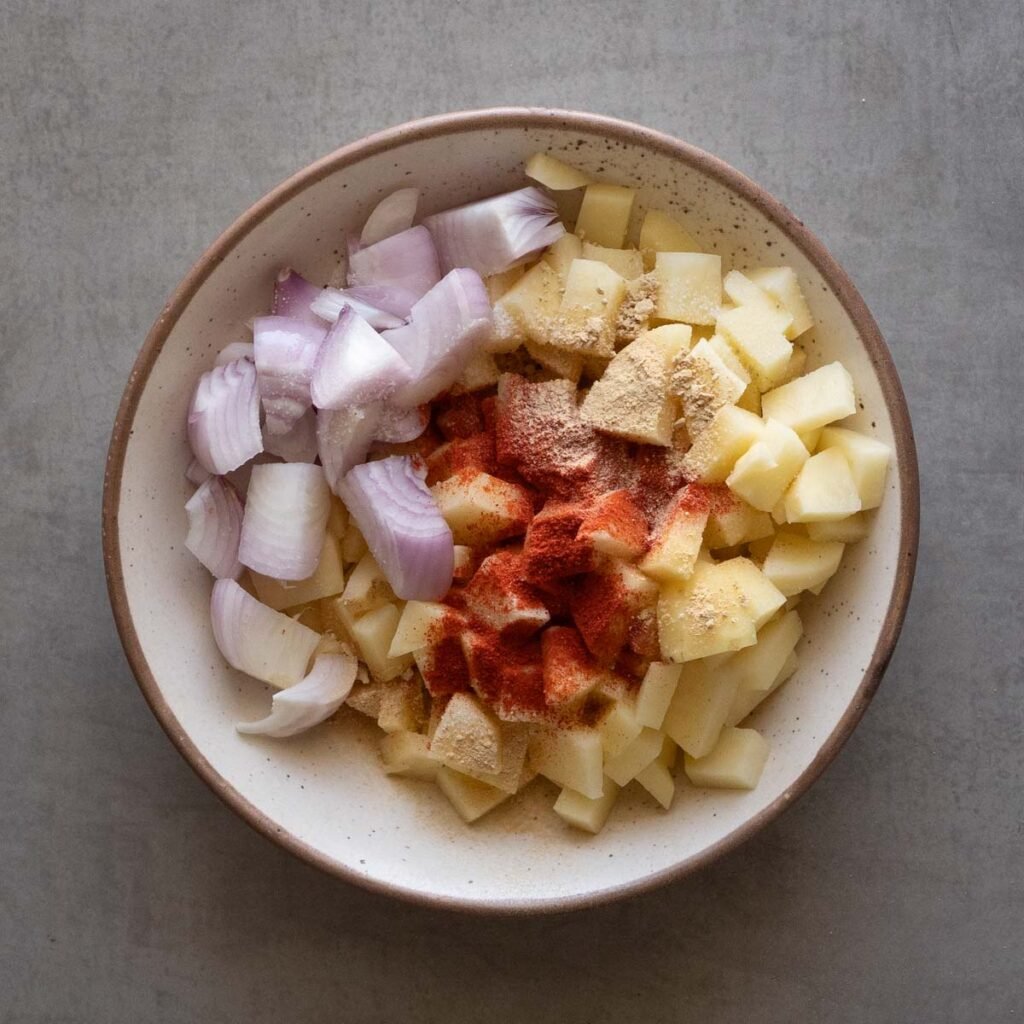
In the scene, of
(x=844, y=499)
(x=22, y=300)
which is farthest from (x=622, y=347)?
(x=22, y=300)

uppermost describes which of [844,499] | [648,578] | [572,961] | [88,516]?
[844,499]

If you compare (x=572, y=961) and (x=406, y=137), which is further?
(x=572, y=961)

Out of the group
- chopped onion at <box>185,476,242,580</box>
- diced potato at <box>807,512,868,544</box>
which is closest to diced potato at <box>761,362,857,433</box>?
diced potato at <box>807,512,868,544</box>

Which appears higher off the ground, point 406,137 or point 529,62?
point 529,62

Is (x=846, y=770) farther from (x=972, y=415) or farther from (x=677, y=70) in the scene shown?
(x=677, y=70)

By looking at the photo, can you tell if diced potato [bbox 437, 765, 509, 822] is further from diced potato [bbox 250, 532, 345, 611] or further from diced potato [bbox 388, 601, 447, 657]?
diced potato [bbox 250, 532, 345, 611]

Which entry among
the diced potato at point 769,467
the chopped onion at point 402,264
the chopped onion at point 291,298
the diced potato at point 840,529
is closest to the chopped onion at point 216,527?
the chopped onion at point 291,298

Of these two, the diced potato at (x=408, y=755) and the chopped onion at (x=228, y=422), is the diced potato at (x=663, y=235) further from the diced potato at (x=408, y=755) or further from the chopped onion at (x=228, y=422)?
the diced potato at (x=408, y=755)
